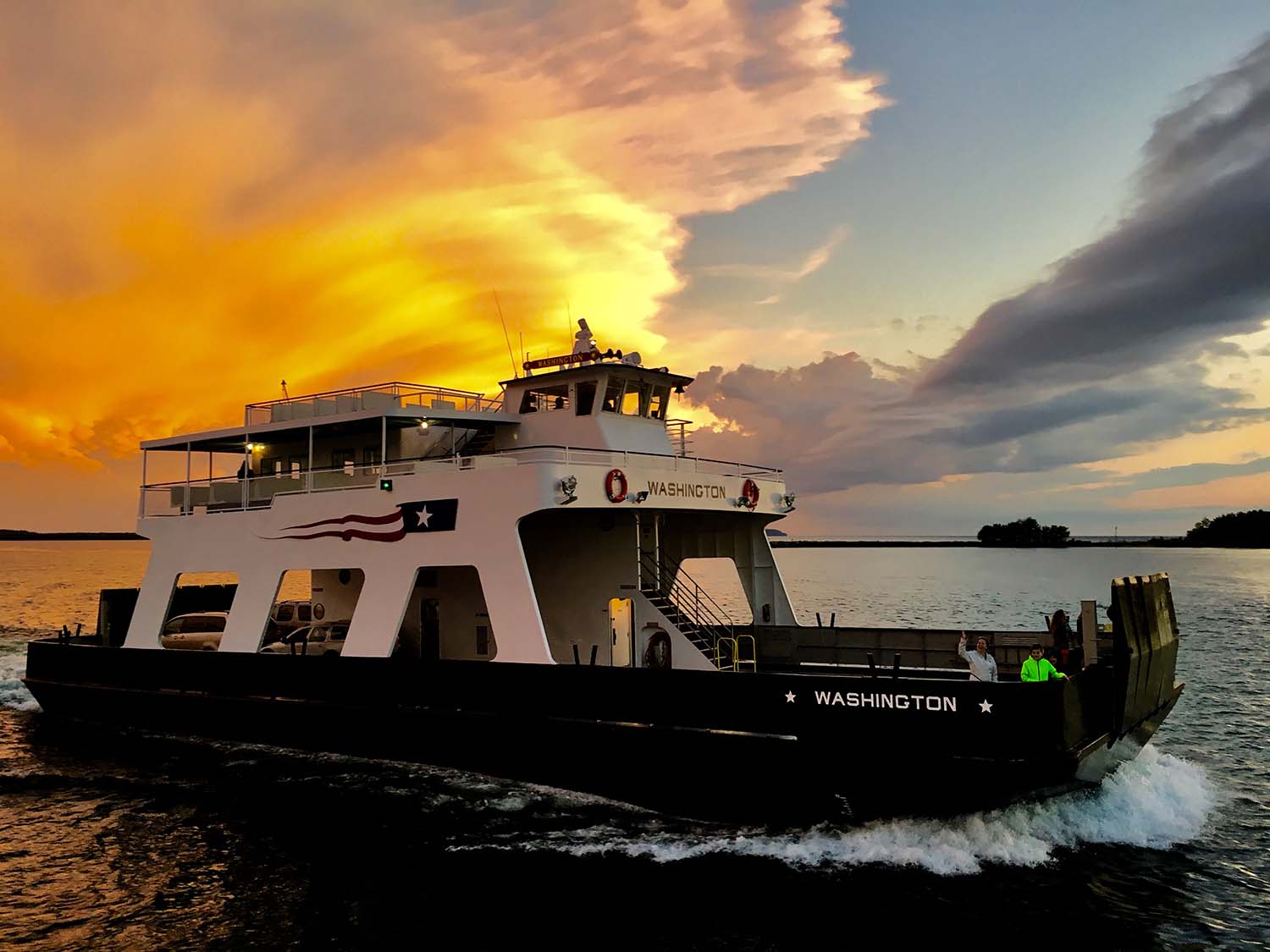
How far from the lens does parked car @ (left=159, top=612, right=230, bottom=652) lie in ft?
63.6

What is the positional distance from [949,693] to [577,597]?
721 cm

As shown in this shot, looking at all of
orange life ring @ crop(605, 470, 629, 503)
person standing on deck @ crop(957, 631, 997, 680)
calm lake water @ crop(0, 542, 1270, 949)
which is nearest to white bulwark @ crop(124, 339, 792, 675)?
orange life ring @ crop(605, 470, 629, 503)

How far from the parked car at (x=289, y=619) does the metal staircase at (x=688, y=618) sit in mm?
7913

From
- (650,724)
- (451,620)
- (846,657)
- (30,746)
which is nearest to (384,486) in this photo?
(451,620)

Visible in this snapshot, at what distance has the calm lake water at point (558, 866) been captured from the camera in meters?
9.59

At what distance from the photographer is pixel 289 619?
70.3 feet

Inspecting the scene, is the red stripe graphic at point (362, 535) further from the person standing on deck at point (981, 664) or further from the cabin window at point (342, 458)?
the person standing on deck at point (981, 664)

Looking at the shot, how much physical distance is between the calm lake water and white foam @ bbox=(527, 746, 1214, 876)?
32 mm

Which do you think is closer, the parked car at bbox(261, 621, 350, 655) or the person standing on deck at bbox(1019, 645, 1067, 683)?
Result: the person standing on deck at bbox(1019, 645, 1067, 683)

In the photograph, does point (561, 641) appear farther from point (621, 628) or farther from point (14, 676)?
point (14, 676)

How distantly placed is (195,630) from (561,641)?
1037 cm

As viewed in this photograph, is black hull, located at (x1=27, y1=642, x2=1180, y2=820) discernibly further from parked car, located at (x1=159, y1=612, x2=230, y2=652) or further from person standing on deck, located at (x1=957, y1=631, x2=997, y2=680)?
parked car, located at (x1=159, y1=612, x2=230, y2=652)

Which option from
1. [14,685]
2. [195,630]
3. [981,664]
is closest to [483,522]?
[981,664]

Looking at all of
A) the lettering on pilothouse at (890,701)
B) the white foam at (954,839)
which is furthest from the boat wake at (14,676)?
the lettering on pilothouse at (890,701)
